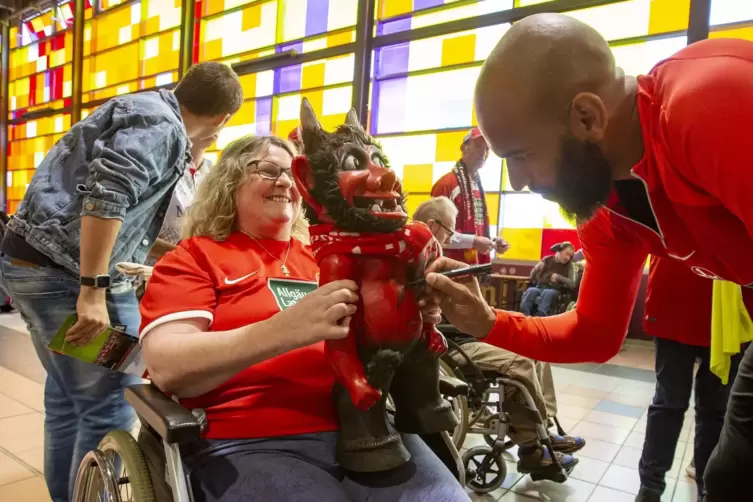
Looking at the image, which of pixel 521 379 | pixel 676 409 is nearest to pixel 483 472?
pixel 521 379

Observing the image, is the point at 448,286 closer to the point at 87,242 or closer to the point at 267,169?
the point at 267,169

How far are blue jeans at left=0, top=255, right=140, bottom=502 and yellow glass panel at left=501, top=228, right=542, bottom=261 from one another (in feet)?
12.8

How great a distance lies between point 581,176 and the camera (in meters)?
0.96

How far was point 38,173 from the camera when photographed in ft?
5.52

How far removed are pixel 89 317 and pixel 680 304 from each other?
199 cm

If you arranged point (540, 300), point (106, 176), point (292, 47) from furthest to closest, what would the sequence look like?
point (292, 47), point (540, 300), point (106, 176)

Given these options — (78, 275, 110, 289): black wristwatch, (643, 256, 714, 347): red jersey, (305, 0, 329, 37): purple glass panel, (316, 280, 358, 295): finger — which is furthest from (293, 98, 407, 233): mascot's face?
(305, 0, 329, 37): purple glass panel

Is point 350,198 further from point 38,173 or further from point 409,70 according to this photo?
point 409,70

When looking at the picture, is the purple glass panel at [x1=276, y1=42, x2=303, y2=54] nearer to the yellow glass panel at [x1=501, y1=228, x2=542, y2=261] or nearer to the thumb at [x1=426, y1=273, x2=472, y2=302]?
the yellow glass panel at [x1=501, y1=228, x2=542, y2=261]

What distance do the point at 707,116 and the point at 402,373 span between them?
2.41 feet

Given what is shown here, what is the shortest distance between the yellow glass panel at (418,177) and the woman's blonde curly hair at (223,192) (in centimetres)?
373

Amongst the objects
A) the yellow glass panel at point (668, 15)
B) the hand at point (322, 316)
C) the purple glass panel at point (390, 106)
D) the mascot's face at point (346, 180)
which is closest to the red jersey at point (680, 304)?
the mascot's face at point (346, 180)

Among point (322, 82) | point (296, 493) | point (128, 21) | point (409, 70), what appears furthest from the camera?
point (128, 21)

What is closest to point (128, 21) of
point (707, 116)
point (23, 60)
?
point (23, 60)
